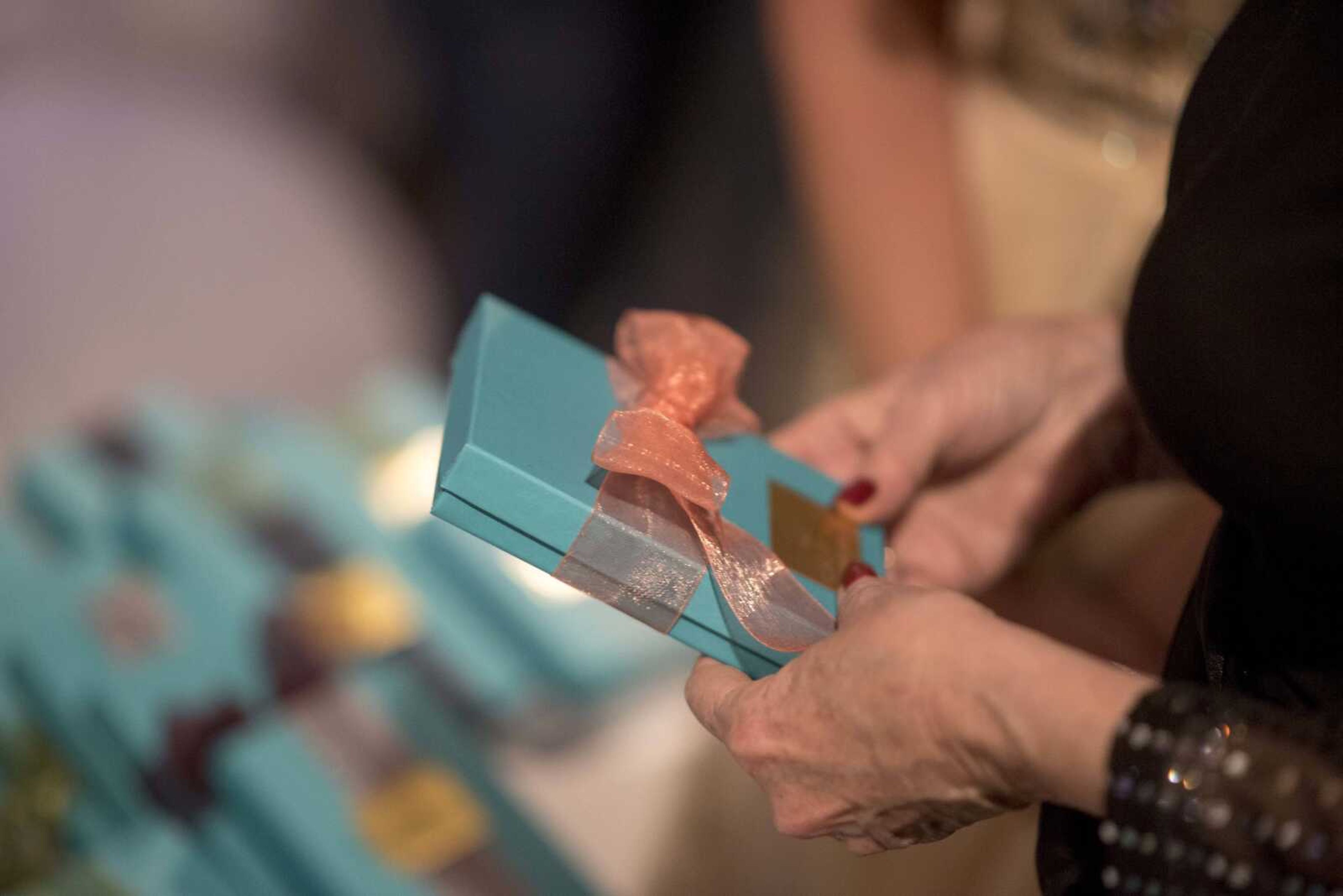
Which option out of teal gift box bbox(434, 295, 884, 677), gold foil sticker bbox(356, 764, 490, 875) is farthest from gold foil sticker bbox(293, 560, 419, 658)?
teal gift box bbox(434, 295, 884, 677)

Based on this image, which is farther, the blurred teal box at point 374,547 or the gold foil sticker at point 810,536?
the blurred teal box at point 374,547

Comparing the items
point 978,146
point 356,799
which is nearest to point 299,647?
point 356,799

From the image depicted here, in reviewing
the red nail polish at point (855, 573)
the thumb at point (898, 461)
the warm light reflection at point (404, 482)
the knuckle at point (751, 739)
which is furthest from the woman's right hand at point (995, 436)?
the warm light reflection at point (404, 482)

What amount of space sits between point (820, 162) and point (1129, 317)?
621mm

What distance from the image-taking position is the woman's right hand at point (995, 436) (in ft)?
2.05

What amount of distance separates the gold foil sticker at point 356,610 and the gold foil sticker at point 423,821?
0.14 metres

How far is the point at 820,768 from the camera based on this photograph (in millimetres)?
391

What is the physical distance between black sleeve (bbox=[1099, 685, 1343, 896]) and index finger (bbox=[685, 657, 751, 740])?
0.48 feet

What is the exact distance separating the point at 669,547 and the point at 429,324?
125cm

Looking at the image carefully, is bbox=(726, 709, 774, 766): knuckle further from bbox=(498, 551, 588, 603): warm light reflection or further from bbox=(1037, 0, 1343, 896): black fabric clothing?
bbox=(498, 551, 588, 603): warm light reflection

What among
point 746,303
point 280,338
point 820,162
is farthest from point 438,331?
point 820,162

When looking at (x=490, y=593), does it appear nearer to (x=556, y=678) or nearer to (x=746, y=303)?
(x=556, y=678)

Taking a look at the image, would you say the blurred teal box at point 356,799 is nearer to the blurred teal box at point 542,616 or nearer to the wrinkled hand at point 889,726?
the blurred teal box at point 542,616

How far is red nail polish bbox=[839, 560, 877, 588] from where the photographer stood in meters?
0.48
